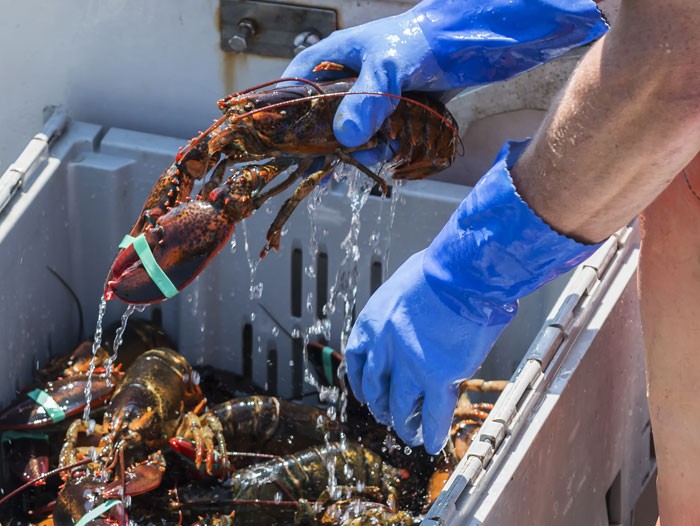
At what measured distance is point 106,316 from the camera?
3.26 meters

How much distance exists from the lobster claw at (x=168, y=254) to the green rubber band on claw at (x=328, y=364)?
2.81ft

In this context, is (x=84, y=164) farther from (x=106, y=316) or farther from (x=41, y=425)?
(x=41, y=425)

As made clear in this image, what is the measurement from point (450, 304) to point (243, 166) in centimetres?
63

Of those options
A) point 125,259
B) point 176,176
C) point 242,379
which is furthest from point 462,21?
point 242,379

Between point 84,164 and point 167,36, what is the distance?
391mm

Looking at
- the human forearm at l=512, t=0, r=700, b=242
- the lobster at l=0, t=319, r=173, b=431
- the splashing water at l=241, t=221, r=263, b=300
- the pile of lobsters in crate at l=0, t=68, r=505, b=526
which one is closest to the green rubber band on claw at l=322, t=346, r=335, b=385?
the pile of lobsters in crate at l=0, t=68, r=505, b=526

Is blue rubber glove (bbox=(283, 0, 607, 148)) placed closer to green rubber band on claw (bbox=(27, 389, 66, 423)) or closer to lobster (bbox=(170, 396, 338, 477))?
lobster (bbox=(170, 396, 338, 477))

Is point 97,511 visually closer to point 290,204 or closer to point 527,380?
point 290,204

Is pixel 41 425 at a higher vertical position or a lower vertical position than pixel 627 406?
lower

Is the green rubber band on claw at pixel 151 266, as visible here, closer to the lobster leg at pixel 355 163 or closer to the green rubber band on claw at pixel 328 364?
the lobster leg at pixel 355 163

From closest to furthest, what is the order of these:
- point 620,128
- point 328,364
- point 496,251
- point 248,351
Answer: point 620,128
point 496,251
point 328,364
point 248,351

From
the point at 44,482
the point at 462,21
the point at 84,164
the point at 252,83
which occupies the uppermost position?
the point at 462,21

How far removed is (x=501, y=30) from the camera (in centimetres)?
232

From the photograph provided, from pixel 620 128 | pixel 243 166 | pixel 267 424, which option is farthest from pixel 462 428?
pixel 620 128
